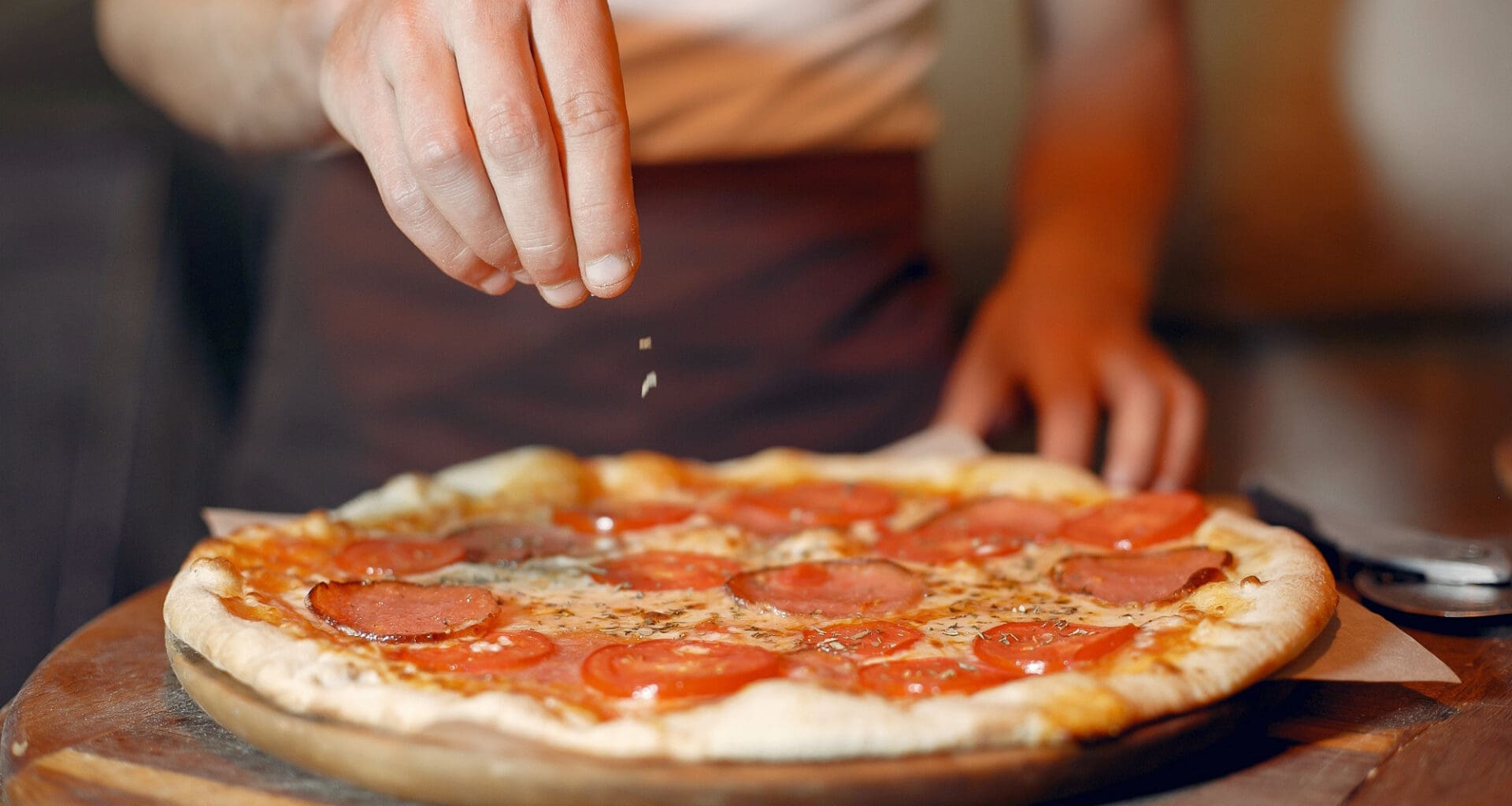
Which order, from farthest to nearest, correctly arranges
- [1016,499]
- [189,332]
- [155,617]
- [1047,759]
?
[189,332]
[1016,499]
[155,617]
[1047,759]

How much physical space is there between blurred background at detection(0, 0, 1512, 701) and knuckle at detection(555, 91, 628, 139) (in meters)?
2.06

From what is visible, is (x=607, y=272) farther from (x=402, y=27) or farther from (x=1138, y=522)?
(x=1138, y=522)

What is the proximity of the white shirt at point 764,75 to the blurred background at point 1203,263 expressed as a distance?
3.49 feet

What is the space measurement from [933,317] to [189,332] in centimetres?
239

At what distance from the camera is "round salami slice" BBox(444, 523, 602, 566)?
154 cm

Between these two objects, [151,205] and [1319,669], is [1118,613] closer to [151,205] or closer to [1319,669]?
[1319,669]

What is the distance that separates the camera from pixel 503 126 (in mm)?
1073

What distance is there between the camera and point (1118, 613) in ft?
4.33

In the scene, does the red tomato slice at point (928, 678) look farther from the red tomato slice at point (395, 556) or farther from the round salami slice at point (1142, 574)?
the red tomato slice at point (395, 556)

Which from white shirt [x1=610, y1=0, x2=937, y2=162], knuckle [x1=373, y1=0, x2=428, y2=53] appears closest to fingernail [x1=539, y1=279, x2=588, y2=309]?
knuckle [x1=373, y1=0, x2=428, y2=53]

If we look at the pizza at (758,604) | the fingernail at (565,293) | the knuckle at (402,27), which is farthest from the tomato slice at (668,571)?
the knuckle at (402,27)

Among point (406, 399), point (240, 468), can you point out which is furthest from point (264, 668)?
point (240, 468)

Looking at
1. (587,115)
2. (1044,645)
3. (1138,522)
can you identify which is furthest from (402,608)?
(1138,522)

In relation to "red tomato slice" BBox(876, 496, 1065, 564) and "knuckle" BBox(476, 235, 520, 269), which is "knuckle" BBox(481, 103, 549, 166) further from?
"red tomato slice" BBox(876, 496, 1065, 564)
